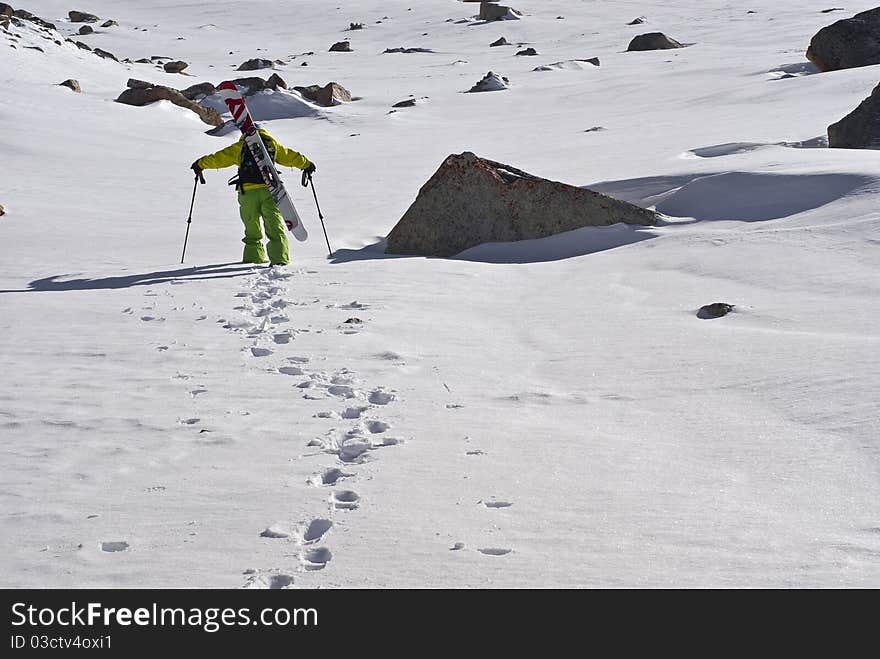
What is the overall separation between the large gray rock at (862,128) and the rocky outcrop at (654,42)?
744 inches

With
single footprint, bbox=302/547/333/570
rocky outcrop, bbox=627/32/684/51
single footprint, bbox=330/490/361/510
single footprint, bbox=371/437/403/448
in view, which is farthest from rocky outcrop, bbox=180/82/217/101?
single footprint, bbox=302/547/333/570

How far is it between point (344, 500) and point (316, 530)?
0.92 feet

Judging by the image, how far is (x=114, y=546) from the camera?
10.4ft

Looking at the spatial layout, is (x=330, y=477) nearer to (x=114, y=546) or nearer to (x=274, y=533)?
(x=274, y=533)

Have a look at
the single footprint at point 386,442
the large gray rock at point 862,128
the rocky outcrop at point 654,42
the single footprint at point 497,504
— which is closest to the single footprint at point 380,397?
the single footprint at point 386,442

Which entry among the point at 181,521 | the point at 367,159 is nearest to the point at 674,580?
the point at 181,521

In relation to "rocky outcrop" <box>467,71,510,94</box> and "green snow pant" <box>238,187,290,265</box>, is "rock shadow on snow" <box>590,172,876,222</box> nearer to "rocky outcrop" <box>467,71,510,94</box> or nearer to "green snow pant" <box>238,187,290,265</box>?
"green snow pant" <box>238,187,290,265</box>

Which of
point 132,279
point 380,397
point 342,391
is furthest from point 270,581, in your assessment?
point 132,279

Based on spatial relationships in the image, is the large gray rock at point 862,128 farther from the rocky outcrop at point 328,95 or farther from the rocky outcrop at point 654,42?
the rocky outcrop at point 654,42

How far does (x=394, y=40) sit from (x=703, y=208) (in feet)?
105

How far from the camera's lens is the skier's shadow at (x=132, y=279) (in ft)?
24.8

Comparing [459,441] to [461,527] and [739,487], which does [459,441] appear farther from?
[739,487]

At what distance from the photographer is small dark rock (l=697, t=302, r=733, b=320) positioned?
6012 mm
